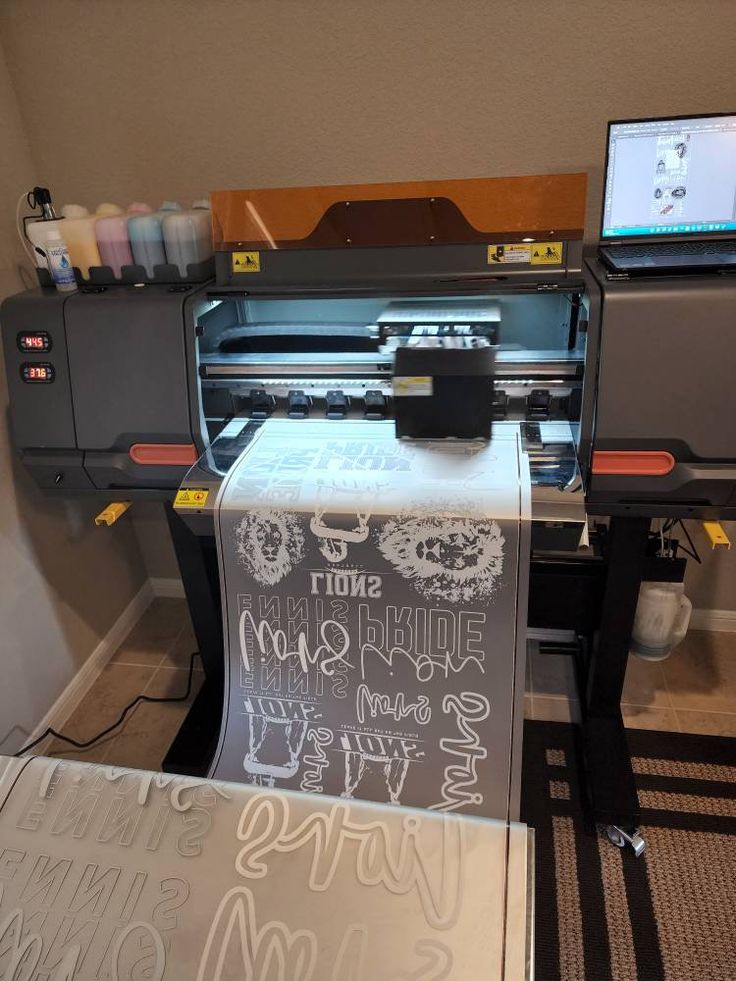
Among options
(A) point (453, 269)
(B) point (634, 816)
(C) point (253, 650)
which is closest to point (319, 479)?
(C) point (253, 650)

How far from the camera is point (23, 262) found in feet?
5.84

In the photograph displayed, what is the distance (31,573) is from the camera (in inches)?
75.0

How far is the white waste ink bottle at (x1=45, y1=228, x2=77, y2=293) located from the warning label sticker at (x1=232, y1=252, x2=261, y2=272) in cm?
39

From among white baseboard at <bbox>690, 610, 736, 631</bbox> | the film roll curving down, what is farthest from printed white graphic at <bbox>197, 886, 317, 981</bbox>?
white baseboard at <bbox>690, 610, 736, 631</bbox>

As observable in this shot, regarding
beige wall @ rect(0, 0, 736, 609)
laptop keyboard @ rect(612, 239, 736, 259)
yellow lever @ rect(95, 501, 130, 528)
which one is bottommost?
yellow lever @ rect(95, 501, 130, 528)

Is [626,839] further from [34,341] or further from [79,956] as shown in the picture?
[34,341]

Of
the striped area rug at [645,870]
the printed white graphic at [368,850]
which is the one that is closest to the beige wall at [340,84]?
the striped area rug at [645,870]

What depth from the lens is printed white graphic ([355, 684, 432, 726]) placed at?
142 cm

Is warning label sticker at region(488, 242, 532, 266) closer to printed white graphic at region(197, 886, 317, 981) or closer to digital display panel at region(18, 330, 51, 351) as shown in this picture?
digital display panel at region(18, 330, 51, 351)

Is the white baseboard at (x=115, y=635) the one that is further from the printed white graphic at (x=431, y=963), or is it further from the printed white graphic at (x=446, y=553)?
the printed white graphic at (x=431, y=963)

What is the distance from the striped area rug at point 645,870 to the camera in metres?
1.42

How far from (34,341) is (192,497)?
0.49m

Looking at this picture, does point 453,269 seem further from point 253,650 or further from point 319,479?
point 253,650

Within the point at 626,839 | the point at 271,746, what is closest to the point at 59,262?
the point at 271,746
